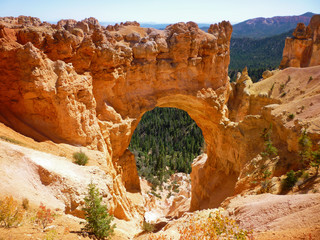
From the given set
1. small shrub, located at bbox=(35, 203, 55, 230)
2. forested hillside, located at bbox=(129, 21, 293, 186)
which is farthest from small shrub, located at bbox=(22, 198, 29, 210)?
forested hillside, located at bbox=(129, 21, 293, 186)

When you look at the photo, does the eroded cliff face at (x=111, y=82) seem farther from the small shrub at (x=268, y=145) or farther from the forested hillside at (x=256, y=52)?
the forested hillside at (x=256, y=52)

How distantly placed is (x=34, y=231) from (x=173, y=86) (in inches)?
651

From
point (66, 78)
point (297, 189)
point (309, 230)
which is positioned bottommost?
point (297, 189)

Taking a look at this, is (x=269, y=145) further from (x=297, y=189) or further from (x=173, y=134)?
(x=173, y=134)

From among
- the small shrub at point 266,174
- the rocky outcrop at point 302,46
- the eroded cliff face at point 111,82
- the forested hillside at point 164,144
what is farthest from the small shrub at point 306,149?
the rocky outcrop at point 302,46

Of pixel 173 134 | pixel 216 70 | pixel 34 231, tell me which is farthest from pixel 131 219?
pixel 173 134

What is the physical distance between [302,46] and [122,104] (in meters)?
37.4

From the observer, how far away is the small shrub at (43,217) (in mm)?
7430

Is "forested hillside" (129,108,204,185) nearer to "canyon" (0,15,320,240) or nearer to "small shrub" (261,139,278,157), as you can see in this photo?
"canyon" (0,15,320,240)

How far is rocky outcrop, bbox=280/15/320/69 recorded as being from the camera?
40938mm

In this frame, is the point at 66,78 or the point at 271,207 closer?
the point at 271,207

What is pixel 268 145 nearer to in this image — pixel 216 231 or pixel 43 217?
pixel 216 231

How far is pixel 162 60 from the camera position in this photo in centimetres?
2041

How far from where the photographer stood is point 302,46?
41.5 m
